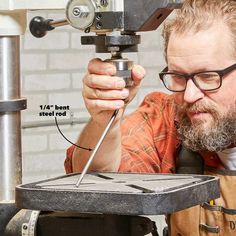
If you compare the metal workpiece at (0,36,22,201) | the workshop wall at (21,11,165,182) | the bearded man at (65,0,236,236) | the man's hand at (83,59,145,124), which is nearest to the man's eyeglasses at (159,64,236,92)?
the bearded man at (65,0,236,236)

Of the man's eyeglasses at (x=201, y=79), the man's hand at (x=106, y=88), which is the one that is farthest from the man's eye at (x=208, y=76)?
the man's hand at (x=106, y=88)

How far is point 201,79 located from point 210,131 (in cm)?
12

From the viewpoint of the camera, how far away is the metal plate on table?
1.09 meters

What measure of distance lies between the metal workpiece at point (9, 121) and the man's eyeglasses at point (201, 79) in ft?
1.60

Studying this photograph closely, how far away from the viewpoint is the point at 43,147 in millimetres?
2801

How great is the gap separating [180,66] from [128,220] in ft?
2.06

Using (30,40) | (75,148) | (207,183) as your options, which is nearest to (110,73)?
(207,183)

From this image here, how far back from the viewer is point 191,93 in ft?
5.56

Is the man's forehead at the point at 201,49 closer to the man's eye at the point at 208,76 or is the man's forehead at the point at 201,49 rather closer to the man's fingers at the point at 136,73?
the man's eye at the point at 208,76

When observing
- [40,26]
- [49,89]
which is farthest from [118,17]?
[49,89]

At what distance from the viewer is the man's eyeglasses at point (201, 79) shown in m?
1.71

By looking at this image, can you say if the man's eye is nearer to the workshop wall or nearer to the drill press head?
the drill press head

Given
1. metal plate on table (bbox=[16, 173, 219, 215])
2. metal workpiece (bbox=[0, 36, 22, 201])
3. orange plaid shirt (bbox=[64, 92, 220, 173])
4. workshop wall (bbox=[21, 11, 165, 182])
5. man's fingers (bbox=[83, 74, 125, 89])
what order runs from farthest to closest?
workshop wall (bbox=[21, 11, 165, 182]), orange plaid shirt (bbox=[64, 92, 220, 173]), metal workpiece (bbox=[0, 36, 22, 201]), man's fingers (bbox=[83, 74, 125, 89]), metal plate on table (bbox=[16, 173, 219, 215])

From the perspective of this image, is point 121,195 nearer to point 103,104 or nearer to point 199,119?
point 103,104
